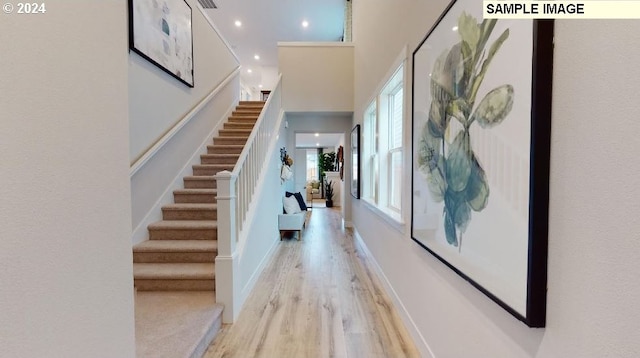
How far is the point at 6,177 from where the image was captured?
26.9 inches

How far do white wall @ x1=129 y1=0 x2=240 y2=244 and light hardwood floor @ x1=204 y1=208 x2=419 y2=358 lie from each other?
5.02 ft

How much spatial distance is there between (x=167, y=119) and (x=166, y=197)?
3.15 ft

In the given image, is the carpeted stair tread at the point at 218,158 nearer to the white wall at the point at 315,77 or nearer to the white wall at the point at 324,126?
the white wall at the point at 315,77

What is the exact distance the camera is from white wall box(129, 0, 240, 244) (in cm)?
286

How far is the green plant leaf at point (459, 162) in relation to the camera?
4.02 feet

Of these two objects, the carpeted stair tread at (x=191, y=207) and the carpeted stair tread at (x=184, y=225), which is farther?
the carpeted stair tread at (x=191, y=207)

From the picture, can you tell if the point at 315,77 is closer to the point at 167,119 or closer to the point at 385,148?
the point at 385,148

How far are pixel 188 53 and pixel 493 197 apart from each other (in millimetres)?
4133

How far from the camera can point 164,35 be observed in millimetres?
3271

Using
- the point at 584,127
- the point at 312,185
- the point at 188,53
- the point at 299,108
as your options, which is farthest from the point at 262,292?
the point at 312,185

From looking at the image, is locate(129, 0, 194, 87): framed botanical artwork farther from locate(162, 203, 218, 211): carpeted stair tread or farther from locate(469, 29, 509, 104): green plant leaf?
locate(469, 29, 509, 104): green plant leaf

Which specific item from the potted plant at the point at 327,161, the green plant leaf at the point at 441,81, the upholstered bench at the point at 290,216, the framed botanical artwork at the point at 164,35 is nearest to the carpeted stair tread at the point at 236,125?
the framed botanical artwork at the point at 164,35

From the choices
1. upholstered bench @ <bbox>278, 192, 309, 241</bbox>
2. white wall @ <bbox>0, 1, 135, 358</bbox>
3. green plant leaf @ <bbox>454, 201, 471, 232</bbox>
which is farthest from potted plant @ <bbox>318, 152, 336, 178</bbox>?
white wall @ <bbox>0, 1, 135, 358</bbox>

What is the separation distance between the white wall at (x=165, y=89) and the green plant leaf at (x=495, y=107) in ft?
9.92
